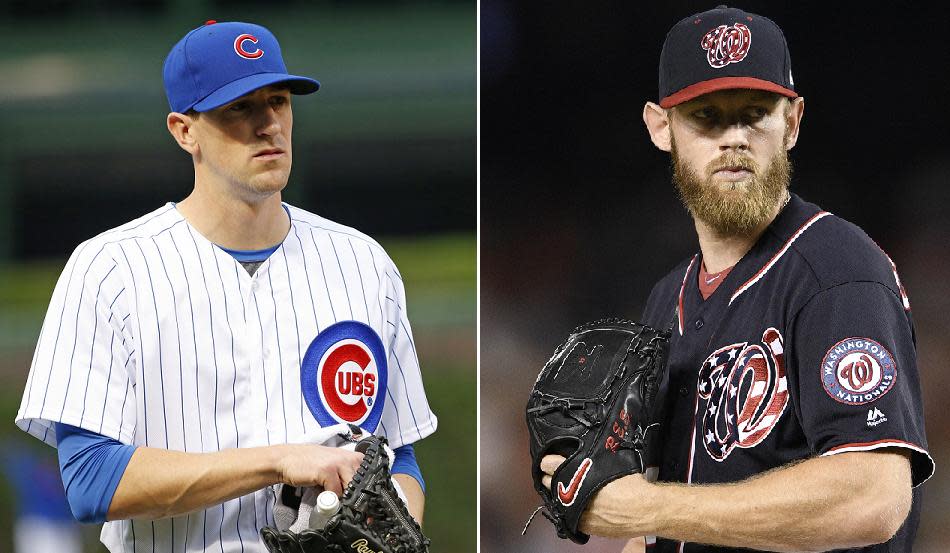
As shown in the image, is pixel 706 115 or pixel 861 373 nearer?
pixel 861 373

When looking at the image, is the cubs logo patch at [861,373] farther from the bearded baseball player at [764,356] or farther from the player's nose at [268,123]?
the player's nose at [268,123]

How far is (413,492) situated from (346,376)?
273 mm

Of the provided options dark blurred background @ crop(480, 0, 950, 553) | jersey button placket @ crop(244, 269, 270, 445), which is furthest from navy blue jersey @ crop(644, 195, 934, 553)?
dark blurred background @ crop(480, 0, 950, 553)

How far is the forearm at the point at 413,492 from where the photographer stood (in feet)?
6.71

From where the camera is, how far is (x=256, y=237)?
2.06 metres

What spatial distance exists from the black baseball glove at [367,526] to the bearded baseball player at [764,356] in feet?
0.89

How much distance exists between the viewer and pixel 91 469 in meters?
1.78

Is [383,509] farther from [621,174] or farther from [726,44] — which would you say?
[621,174]

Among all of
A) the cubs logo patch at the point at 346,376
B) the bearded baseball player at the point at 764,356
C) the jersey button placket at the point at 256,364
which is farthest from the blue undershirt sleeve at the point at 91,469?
the bearded baseball player at the point at 764,356

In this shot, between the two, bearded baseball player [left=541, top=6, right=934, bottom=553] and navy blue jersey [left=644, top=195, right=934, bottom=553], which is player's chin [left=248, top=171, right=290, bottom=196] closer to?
bearded baseball player [left=541, top=6, right=934, bottom=553]

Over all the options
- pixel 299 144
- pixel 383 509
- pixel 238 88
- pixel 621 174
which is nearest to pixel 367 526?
pixel 383 509

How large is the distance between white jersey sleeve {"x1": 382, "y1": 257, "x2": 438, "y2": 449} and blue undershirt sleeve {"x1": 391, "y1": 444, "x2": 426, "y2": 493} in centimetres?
3

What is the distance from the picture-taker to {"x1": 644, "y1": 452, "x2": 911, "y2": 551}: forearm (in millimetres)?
1629

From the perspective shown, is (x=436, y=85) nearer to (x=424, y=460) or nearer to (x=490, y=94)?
(x=490, y=94)
